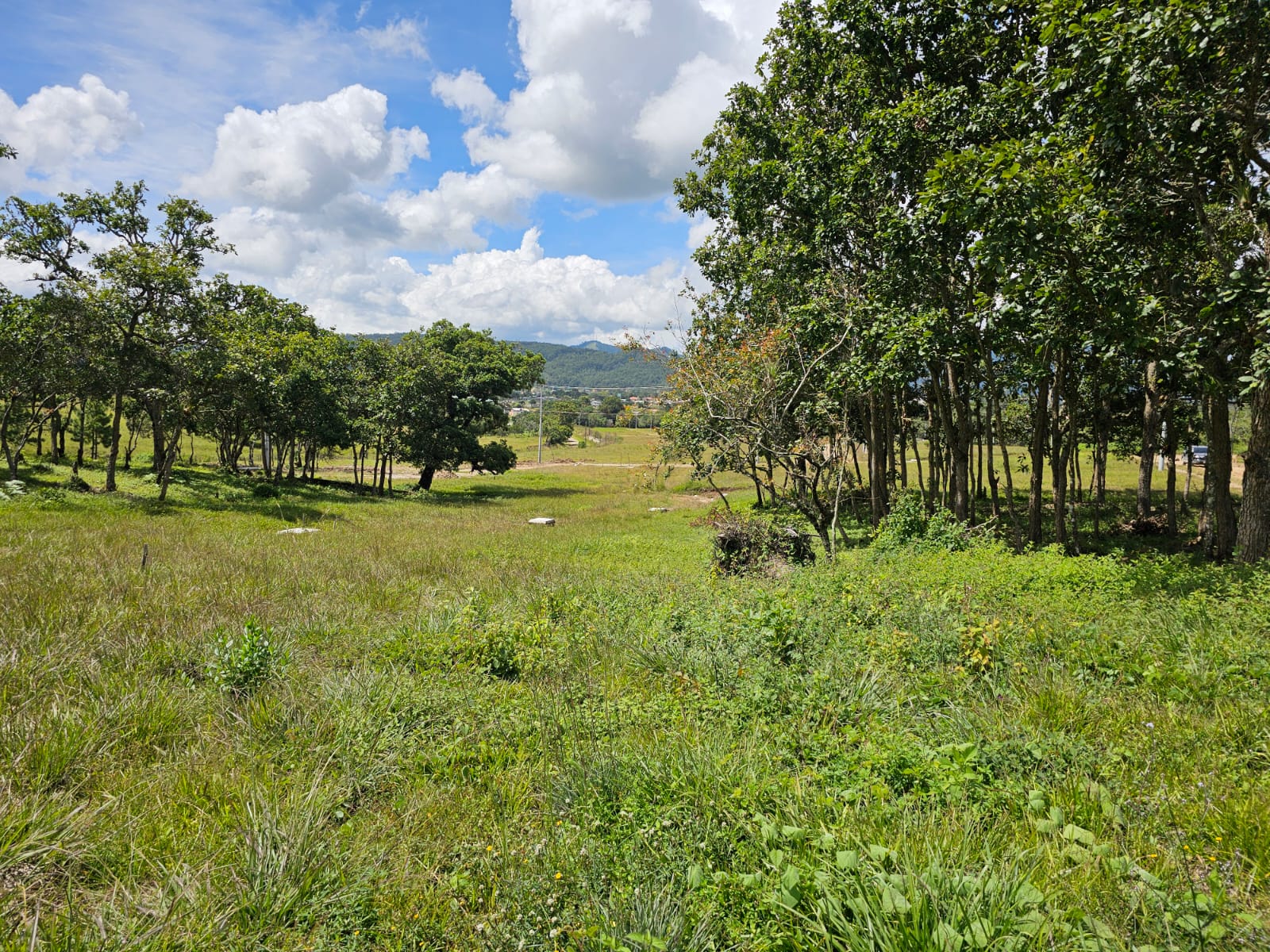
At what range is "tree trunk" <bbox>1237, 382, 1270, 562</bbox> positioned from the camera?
8.50 metres

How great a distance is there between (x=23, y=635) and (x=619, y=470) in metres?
50.1

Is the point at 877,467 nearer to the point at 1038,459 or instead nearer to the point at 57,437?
the point at 1038,459

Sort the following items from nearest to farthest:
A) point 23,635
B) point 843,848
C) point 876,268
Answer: point 843,848 < point 23,635 < point 876,268

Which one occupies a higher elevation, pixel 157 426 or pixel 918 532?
pixel 157 426

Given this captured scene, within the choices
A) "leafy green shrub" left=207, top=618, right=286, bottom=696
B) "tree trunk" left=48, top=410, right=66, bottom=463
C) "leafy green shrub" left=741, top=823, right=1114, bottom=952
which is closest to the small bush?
"leafy green shrub" left=207, top=618, right=286, bottom=696

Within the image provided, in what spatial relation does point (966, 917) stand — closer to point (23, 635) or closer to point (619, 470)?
point (23, 635)

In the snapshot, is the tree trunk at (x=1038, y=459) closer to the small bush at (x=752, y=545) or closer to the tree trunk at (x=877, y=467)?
the tree trunk at (x=877, y=467)

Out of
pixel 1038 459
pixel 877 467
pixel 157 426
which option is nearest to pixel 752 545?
pixel 877 467

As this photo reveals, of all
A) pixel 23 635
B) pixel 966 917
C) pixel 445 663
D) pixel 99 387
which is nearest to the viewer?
pixel 966 917

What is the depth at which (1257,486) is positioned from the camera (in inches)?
341

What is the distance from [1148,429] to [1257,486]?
870cm

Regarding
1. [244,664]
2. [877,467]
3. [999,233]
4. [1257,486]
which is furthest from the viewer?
[877,467]

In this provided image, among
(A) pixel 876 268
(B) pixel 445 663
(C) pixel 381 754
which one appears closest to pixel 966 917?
(C) pixel 381 754

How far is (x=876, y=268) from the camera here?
1345 cm
